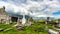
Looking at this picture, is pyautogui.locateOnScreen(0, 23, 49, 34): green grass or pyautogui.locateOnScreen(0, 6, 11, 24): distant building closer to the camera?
A: pyautogui.locateOnScreen(0, 23, 49, 34): green grass

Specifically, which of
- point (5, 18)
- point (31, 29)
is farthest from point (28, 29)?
point (5, 18)

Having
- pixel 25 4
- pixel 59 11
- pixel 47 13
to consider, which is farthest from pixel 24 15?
pixel 59 11

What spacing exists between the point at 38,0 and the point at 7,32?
11.2ft

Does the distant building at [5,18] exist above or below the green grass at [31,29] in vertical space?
above

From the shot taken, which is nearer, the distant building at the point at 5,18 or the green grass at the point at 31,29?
the green grass at the point at 31,29

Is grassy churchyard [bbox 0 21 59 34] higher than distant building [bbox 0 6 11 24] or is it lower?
lower

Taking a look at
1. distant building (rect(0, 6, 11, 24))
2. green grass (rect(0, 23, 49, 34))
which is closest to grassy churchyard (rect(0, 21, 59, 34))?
green grass (rect(0, 23, 49, 34))

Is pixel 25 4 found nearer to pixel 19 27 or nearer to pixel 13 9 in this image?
pixel 13 9

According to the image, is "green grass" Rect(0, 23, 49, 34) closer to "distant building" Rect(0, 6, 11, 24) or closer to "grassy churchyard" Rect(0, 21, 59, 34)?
"grassy churchyard" Rect(0, 21, 59, 34)

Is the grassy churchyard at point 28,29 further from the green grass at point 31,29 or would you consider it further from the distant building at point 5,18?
the distant building at point 5,18

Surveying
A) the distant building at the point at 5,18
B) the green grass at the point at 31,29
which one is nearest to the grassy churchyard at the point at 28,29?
the green grass at the point at 31,29

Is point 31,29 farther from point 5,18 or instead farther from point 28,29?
point 5,18

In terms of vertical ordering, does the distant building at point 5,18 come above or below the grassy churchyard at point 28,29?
above

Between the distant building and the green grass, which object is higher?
the distant building
